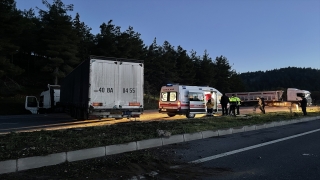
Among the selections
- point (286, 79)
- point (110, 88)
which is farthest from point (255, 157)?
point (286, 79)

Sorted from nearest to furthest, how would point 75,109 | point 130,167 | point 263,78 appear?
1. point 130,167
2. point 75,109
3. point 263,78

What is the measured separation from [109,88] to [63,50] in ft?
71.6

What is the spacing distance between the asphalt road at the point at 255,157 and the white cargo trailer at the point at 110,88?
653 centimetres

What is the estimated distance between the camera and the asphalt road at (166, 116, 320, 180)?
5.43 meters

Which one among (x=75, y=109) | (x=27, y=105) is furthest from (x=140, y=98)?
(x=27, y=105)

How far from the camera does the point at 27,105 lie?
26.5m

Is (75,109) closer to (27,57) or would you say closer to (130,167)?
(130,167)

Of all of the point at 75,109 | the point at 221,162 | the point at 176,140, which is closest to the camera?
the point at 221,162

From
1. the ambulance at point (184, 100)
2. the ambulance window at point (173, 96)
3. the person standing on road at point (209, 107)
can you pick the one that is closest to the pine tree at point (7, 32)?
the ambulance at point (184, 100)

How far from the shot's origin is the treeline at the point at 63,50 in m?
29.1

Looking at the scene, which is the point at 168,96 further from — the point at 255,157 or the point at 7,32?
the point at 7,32

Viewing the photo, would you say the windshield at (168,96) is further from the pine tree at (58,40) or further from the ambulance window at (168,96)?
the pine tree at (58,40)

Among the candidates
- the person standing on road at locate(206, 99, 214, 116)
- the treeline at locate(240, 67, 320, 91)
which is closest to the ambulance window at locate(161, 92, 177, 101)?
the person standing on road at locate(206, 99, 214, 116)

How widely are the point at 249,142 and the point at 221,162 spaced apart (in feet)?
11.0
